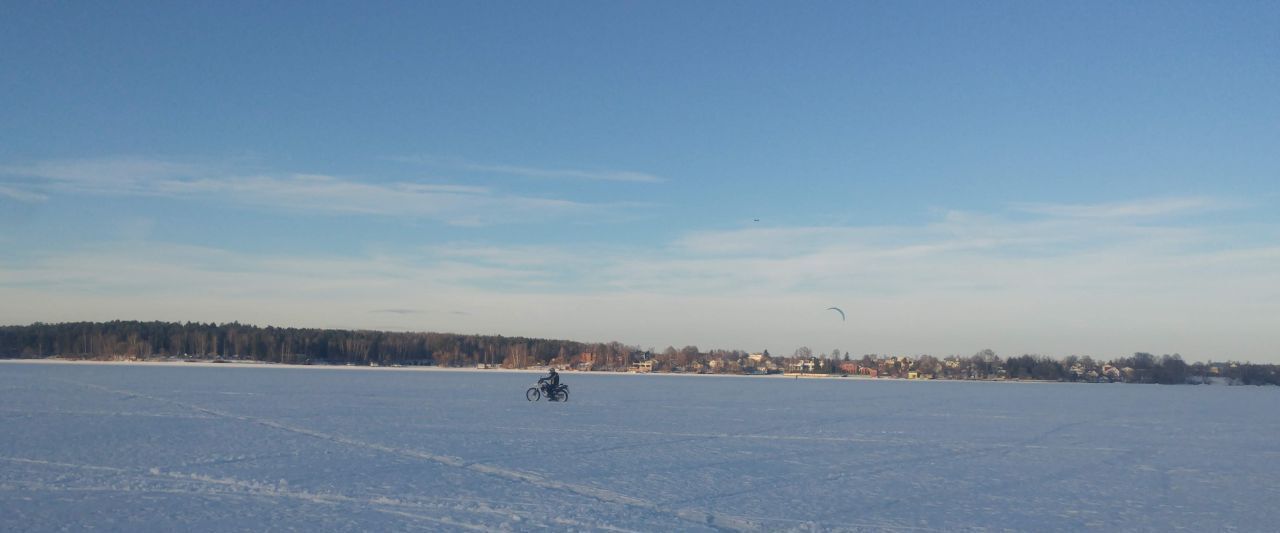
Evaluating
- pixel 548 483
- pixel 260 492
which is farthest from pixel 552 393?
pixel 260 492

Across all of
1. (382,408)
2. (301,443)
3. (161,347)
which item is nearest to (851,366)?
(161,347)

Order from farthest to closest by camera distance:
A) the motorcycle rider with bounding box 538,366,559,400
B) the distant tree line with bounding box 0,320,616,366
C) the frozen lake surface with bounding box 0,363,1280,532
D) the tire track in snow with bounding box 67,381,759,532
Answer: the distant tree line with bounding box 0,320,616,366
the motorcycle rider with bounding box 538,366,559,400
the frozen lake surface with bounding box 0,363,1280,532
the tire track in snow with bounding box 67,381,759,532

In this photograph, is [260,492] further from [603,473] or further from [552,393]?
[552,393]

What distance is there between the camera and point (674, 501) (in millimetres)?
10188

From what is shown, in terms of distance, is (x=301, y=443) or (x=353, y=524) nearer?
(x=353, y=524)

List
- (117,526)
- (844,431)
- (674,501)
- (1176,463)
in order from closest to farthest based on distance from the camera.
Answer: (117,526), (674,501), (1176,463), (844,431)

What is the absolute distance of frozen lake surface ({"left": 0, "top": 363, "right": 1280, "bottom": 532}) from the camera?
9219 millimetres

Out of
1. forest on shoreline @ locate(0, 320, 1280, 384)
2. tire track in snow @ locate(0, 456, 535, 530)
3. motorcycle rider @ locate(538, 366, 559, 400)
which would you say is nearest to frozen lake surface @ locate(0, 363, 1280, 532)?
tire track in snow @ locate(0, 456, 535, 530)

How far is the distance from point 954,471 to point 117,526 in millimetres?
10733

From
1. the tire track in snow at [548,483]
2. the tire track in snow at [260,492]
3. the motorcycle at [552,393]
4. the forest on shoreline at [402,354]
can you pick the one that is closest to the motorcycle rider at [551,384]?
the motorcycle at [552,393]

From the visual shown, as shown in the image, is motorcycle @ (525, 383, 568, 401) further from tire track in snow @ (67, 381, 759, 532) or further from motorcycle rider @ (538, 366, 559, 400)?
tire track in snow @ (67, 381, 759, 532)

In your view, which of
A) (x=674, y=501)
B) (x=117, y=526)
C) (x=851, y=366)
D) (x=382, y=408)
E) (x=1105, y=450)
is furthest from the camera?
(x=851, y=366)

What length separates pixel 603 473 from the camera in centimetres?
1223

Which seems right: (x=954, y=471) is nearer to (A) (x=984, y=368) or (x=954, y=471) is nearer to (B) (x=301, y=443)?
(B) (x=301, y=443)
